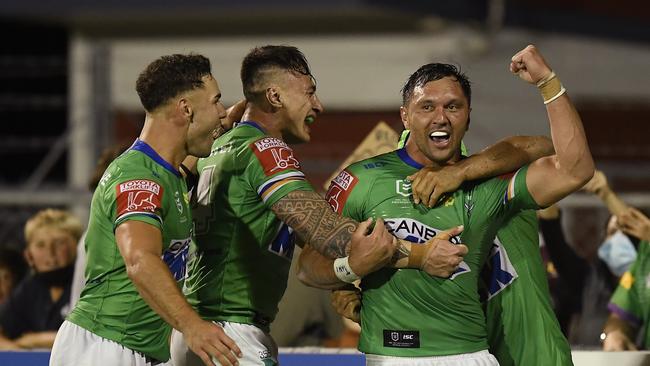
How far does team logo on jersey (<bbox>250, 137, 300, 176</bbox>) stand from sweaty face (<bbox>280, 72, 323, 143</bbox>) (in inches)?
9.9

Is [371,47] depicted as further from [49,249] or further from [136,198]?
[136,198]

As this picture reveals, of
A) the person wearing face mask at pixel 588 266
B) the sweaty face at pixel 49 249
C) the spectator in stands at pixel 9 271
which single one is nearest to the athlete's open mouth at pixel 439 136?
the person wearing face mask at pixel 588 266

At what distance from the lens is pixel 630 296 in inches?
286

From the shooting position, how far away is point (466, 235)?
5078 mm

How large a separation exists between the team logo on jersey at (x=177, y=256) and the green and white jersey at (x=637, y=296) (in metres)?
2.94

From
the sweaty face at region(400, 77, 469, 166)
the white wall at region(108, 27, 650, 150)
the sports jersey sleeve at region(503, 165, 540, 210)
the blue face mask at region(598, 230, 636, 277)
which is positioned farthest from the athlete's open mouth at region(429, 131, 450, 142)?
the white wall at region(108, 27, 650, 150)

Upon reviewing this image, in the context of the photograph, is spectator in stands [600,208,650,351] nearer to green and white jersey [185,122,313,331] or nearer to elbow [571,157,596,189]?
elbow [571,157,596,189]

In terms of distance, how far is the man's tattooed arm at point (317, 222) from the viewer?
5.00 m

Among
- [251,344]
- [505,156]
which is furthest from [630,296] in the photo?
[251,344]

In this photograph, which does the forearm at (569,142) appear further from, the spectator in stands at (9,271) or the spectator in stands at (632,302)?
the spectator in stands at (9,271)

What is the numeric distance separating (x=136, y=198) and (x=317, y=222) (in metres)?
0.65

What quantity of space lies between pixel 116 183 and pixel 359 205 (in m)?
0.89

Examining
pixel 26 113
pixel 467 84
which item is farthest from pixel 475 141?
pixel 26 113

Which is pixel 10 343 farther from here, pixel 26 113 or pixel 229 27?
pixel 26 113
